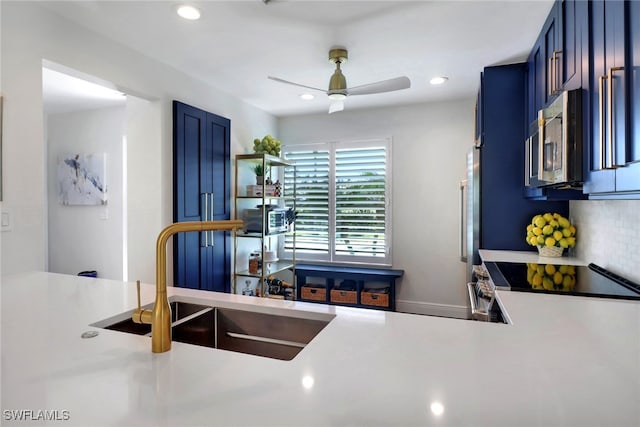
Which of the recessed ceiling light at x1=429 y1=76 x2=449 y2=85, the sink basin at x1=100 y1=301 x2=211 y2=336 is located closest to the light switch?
the sink basin at x1=100 y1=301 x2=211 y2=336

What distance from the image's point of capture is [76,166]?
4477 mm

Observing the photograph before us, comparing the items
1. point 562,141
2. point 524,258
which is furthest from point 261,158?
point 562,141

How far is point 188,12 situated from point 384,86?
1.32 m

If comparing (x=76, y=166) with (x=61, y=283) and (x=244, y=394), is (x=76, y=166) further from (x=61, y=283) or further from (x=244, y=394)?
(x=244, y=394)

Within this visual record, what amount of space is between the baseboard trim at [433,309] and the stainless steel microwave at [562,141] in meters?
2.48

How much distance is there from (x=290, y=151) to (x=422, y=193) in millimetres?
1803

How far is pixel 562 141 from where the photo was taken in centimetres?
152

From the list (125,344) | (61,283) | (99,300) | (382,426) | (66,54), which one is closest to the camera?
(382,426)

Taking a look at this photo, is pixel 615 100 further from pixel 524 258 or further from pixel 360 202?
pixel 360 202

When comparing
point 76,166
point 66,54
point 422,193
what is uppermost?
point 66,54

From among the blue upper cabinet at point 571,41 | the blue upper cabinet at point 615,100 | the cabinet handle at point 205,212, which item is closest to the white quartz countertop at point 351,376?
the blue upper cabinet at point 615,100

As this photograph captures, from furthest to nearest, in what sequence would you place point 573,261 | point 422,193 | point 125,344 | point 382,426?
point 422,193 → point 573,261 → point 125,344 → point 382,426

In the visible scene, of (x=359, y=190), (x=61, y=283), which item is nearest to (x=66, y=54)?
(x=61, y=283)

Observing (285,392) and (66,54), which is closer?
(285,392)
